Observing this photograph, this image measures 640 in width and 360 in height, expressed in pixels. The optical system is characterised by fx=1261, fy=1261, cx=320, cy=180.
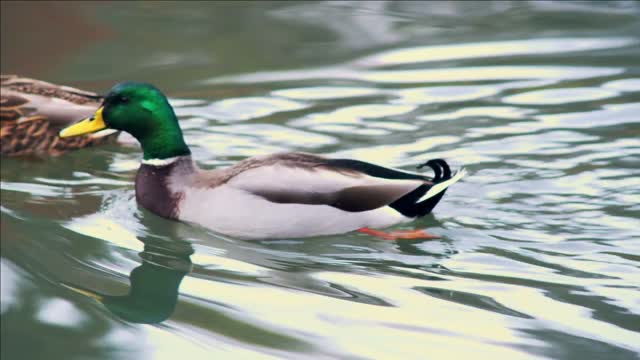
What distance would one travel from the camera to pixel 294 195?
5.66 meters

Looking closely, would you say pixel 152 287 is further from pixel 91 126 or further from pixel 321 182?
pixel 91 126

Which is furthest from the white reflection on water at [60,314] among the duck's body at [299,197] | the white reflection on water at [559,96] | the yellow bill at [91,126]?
the white reflection on water at [559,96]

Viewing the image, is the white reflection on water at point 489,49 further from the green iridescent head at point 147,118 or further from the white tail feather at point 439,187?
the white tail feather at point 439,187

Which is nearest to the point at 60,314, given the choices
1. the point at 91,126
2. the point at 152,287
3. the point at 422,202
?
the point at 152,287

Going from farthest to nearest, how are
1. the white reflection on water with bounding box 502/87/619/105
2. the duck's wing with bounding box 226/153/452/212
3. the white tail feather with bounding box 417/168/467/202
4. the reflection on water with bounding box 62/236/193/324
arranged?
the white reflection on water with bounding box 502/87/619/105 → the white tail feather with bounding box 417/168/467/202 → the duck's wing with bounding box 226/153/452/212 → the reflection on water with bounding box 62/236/193/324

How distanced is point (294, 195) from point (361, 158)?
1.24m

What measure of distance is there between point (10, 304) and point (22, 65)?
166 inches

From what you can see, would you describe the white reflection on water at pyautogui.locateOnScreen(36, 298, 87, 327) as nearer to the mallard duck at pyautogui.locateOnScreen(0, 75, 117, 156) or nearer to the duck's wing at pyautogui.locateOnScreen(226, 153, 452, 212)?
the duck's wing at pyautogui.locateOnScreen(226, 153, 452, 212)

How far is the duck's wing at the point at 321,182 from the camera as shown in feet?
18.6

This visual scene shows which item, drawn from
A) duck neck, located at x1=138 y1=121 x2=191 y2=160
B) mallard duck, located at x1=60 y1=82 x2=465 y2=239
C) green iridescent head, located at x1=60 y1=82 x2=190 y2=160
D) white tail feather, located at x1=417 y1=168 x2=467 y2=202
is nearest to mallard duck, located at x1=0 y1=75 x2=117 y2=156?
green iridescent head, located at x1=60 y1=82 x2=190 y2=160

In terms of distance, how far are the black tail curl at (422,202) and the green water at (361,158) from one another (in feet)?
0.27

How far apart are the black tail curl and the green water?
0.27 feet

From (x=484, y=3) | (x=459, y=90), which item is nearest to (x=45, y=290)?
(x=459, y=90)

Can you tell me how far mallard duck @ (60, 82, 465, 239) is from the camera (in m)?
5.66
